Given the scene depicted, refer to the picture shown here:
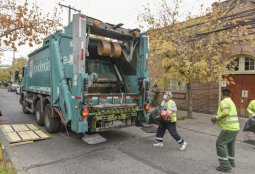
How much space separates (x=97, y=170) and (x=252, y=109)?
4502 mm

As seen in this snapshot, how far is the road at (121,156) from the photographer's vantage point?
13.9ft

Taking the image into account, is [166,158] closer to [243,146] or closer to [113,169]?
[113,169]

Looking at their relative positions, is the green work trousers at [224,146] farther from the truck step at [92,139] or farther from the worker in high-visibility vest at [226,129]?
the truck step at [92,139]

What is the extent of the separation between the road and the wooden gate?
3926 millimetres

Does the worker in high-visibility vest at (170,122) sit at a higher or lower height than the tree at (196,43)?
lower

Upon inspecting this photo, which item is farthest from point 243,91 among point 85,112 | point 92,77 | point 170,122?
point 85,112

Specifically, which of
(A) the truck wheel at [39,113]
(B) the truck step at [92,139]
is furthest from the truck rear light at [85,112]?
(A) the truck wheel at [39,113]

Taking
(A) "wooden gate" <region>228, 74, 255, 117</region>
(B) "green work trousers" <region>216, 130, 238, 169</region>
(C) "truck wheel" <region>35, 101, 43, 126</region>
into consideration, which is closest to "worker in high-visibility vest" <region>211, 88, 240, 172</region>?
(B) "green work trousers" <region>216, 130, 238, 169</region>

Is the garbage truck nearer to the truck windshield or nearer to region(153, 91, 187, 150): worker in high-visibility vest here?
the truck windshield

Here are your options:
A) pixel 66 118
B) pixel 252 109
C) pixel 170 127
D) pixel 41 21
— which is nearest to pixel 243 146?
pixel 252 109

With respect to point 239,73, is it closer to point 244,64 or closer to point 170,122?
point 244,64

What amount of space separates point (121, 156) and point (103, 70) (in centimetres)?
297

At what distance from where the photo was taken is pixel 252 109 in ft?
19.8

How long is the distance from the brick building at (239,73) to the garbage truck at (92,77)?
3.92m
